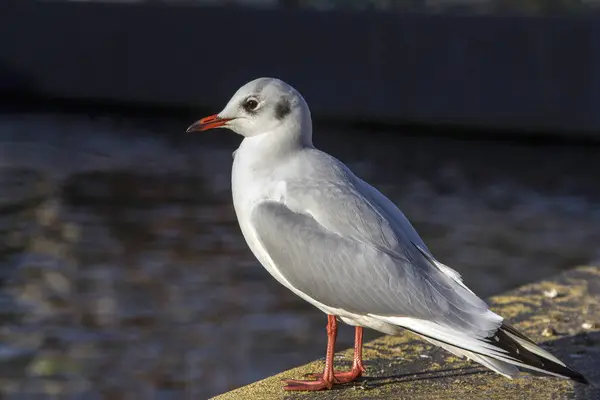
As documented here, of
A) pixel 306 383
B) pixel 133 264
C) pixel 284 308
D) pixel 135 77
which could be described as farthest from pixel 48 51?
pixel 306 383

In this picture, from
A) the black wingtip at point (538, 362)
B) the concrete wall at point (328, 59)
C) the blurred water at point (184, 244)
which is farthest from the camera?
the concrete wall at point (328, 59)

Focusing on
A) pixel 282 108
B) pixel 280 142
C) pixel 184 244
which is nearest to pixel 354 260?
pixel 280 142

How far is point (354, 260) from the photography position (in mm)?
3736

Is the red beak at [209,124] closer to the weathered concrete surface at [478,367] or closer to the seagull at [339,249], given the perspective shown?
the seagull at [339,249]

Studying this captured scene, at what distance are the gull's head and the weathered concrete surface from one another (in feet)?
3.01

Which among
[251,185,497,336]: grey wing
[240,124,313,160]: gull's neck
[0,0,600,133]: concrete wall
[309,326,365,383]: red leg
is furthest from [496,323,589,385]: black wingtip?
[0,0,600,133]: concrete wall

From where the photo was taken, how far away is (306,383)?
404cm

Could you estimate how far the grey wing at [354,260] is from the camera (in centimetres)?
363

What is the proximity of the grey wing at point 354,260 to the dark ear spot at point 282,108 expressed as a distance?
0.32 meters

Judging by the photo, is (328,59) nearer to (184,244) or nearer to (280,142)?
(184,244)

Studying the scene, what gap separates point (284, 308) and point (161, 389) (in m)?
1.51

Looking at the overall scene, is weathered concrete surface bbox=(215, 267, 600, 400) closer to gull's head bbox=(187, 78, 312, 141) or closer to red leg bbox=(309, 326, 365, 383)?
red leg bbox=(309, 326, 365, 383)

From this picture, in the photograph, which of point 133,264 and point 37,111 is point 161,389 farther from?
point 37,111

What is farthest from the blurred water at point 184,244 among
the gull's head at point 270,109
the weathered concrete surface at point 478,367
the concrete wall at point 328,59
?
the gull's head at point 270,109
